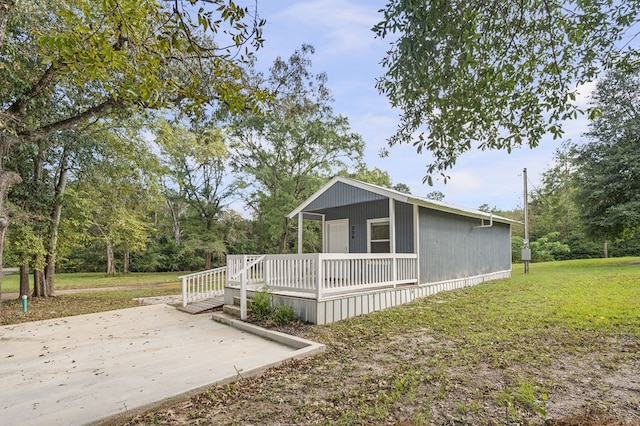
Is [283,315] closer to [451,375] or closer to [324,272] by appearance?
[324,272]

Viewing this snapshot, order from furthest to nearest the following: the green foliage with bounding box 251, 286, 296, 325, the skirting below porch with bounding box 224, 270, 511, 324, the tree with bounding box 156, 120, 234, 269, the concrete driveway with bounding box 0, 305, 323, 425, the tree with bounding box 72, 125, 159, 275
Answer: the tree with bounding box 156, 120, 234, 269, the tree with bounding box 72, 125, 159, 275, the green foliage with bounding box 251, 286, 296, 325, the skirting below porch with bounding box 224, 270, 511, 324, the concrete driveway with bounding box 0, 305, 323, 425

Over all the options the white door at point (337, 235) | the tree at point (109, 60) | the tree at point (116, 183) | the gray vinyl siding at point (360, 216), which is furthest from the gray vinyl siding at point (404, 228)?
the tree at point (116, 183)

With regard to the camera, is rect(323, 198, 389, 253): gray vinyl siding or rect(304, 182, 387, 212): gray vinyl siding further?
rect(323, 198, 389, 253): gray vinyl siding

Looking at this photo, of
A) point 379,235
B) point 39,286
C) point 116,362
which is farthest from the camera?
point 39,286

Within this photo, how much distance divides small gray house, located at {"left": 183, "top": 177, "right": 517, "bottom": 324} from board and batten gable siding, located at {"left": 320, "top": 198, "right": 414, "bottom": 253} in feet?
0.09

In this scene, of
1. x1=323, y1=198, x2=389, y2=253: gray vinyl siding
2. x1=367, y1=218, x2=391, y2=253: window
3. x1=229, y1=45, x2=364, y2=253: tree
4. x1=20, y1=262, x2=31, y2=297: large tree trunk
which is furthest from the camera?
x1=229, y1=45, x2=364, y2=253: tree

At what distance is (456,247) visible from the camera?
34.9ft

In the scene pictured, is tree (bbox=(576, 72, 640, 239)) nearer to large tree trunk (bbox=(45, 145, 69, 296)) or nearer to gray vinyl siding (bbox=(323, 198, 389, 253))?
gray vinyl siding (bbox=(323, 198, 389, 253))

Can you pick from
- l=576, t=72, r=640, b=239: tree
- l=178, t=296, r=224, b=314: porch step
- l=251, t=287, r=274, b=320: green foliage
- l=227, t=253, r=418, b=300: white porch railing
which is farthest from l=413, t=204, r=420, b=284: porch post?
l=576, t=72, r=640, b=239: tree

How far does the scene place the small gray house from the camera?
21.9 feet

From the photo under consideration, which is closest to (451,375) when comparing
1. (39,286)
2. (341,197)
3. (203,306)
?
(203,306)

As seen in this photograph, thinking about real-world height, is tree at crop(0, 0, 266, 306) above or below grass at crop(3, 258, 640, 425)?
above

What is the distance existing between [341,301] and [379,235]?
13.9 ft

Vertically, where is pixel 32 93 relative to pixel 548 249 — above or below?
above
